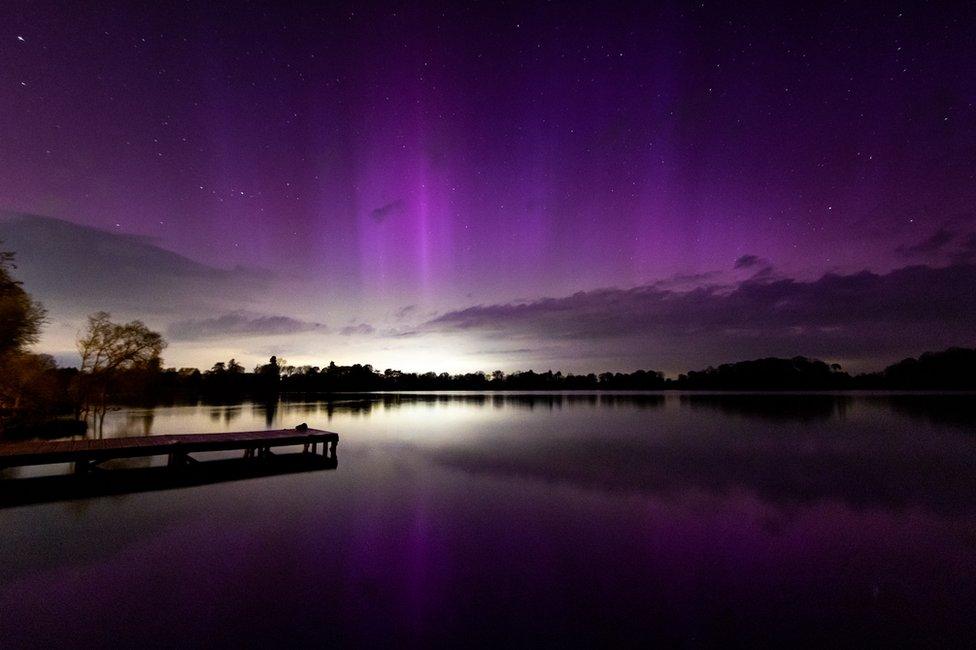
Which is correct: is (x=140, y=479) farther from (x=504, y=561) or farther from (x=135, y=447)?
(x=504, y=561)

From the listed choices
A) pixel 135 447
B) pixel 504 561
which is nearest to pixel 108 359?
pixel 135 447

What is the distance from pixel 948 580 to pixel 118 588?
1681 centimetres

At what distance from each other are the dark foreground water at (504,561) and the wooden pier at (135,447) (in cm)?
201

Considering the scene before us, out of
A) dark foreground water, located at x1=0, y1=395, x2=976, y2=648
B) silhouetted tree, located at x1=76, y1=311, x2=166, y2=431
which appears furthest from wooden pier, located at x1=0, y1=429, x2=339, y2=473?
silhouetted tree, located at x1=76, y1=311, x2=166, y2=431

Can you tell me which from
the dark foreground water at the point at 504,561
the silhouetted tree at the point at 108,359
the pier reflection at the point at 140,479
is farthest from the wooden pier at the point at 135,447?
the silhouetted tree at the point at 108,359

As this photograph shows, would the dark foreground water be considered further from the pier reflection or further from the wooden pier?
the wooden pier

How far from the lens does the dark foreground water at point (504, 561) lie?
24.8 feet

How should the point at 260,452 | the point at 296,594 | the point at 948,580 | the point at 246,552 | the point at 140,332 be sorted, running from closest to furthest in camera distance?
the point at 296,594 < the point at 948,580 < the point at 246,552 < the point at 260,452 < the point at 140,332

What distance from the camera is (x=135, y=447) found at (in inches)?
672

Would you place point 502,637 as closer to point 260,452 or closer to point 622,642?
point 622,642

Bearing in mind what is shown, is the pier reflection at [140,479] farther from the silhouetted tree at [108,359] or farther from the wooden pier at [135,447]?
the silhouetted tree at [108,359]

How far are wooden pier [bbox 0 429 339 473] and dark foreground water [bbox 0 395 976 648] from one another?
2.01 m

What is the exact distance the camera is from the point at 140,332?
35938 mm

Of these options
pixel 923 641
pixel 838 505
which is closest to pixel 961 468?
pixel 838 505
